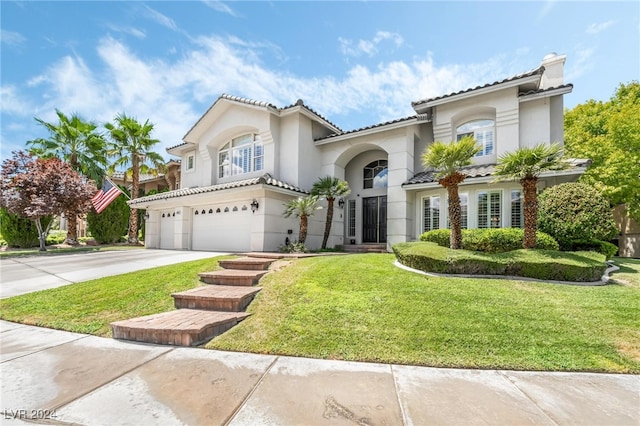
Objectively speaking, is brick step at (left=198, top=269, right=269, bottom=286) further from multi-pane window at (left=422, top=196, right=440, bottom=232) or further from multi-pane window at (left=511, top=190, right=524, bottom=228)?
multi-pane window at (left=511, top=190, right=524, bottom=228)

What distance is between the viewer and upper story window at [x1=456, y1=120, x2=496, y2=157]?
12992mm

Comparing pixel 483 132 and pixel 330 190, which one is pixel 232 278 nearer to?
pixel 330 190

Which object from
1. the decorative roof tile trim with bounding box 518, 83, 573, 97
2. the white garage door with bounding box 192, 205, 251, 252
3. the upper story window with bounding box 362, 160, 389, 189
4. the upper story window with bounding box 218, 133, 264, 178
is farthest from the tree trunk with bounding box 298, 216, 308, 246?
the decorative roof tile trim with bounding box 518, 83, 573, 97

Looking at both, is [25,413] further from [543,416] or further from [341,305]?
[543,416]

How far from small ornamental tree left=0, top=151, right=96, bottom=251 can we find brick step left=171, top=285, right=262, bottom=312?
52.1ft

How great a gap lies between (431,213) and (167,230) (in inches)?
630

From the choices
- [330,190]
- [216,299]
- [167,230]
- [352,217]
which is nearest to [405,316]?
[216,299]

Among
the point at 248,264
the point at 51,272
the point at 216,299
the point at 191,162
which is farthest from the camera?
the point at 191,162

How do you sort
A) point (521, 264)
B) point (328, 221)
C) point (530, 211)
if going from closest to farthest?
point (521, 264)
point (530, 211)
point (328, 221)

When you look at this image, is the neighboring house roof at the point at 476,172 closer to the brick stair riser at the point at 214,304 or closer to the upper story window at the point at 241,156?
the upper story window at the point at 241,156

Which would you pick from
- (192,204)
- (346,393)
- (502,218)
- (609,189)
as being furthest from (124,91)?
(609,189)

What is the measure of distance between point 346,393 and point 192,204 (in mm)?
15425

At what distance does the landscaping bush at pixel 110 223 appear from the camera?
22.2m

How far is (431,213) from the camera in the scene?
44.2ft
